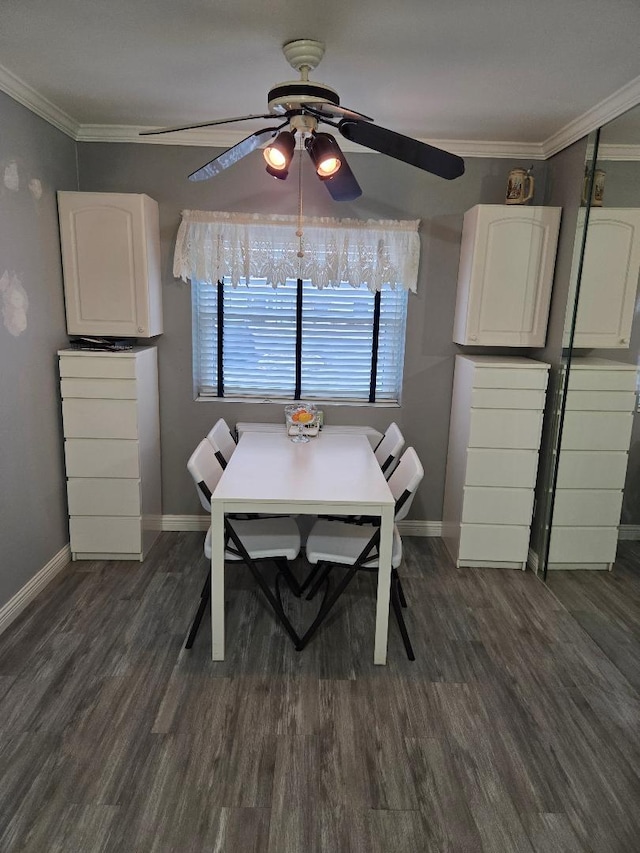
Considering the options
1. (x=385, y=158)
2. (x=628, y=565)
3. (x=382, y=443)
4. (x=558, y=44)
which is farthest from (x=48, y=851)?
(x=385, y=158)

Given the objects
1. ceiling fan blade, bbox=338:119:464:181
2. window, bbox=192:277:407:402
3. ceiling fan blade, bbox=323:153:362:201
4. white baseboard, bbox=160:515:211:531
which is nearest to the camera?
ceiling fan blade, bbox=338:119:464:181

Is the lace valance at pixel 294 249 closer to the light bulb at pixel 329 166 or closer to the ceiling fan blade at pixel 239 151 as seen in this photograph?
the ceiling fan blade at pixel 239 151

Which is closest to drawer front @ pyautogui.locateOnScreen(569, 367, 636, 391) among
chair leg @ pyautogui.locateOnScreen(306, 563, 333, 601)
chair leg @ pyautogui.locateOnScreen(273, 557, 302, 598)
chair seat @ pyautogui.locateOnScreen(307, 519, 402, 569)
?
chair seat @ pyautogui.locateOnScreen(307, 519, 402, 569)

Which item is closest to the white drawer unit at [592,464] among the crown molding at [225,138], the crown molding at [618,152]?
the crown molding at [618,152]

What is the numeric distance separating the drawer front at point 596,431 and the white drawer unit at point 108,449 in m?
2.44

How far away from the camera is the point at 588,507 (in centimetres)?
302

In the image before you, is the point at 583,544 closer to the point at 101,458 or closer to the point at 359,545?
the point at 359,545

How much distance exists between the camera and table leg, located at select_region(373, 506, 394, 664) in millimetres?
2316

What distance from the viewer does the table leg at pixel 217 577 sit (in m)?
2.30

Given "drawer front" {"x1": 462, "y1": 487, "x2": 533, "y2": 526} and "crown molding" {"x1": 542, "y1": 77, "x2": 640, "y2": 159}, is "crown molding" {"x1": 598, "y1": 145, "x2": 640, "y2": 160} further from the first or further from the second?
"drawer front" {"x1": 462, "y1": 487, "x2": 533, "y2": 526}

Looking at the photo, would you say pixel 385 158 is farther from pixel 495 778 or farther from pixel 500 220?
pixel 495 778

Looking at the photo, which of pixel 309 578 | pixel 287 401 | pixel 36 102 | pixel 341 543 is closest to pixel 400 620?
pixel 341 543

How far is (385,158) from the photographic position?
11.1ft

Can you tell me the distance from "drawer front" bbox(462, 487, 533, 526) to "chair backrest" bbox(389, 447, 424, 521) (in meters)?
0.71
